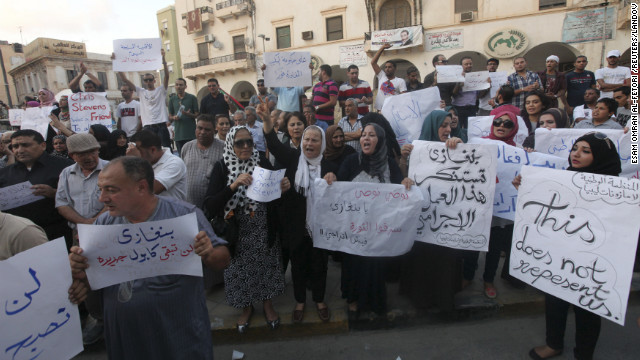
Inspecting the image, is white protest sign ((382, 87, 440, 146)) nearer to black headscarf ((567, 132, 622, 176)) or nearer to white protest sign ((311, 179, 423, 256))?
white protest sign ((311, 179, 423, 256))

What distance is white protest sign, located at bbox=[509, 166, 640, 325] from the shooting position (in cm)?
212

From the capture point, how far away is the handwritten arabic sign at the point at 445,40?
18.2 metres

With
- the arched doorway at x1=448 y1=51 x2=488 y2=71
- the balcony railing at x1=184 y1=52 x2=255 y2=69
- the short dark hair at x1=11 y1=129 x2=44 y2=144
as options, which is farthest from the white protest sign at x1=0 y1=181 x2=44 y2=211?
the balcony railing at x1=184 y1=52 x2=255 y2=69

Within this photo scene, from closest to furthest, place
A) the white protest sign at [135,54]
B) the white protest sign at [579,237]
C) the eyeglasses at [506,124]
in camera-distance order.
→ the white protest sign at [579,237] → the eyeglasses at [506,124] → the white protest sign at [135,54]

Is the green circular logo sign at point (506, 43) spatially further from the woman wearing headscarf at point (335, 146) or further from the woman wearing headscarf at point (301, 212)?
the woman wearing headscarf at point (301, 212)

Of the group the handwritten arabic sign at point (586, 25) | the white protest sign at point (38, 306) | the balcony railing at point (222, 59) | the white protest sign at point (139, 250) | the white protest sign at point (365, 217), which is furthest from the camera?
the balcony railing at point (222, 59)

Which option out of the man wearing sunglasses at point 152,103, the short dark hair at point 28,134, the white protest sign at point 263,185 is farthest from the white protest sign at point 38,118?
the white protest sign at point 263,185

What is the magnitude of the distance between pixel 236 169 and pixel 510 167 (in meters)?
2.57

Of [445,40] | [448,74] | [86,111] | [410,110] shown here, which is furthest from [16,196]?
[445,40]

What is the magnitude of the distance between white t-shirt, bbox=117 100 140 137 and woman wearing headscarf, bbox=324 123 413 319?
556 cm

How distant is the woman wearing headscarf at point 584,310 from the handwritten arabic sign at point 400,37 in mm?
18026

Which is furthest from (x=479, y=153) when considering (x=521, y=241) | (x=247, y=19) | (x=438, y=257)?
(x=247, y=19)

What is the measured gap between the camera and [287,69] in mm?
5902

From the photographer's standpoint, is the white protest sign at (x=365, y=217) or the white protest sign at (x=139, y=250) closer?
the white protest sign at (x=139, y=250)
